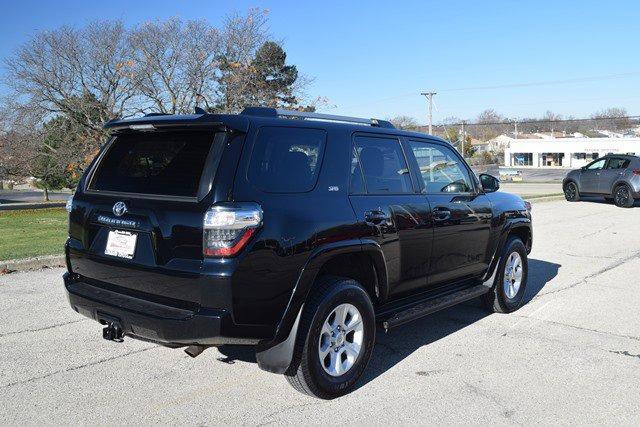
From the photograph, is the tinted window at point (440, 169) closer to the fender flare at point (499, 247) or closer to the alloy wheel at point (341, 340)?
the fender flare at point (499, 247)

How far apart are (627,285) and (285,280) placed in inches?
218

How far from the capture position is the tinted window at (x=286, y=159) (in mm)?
3527

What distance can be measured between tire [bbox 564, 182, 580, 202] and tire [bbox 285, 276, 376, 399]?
1870 cm

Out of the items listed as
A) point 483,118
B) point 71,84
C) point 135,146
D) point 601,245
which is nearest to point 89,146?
point 71,84

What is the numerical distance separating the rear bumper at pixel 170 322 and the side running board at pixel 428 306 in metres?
1.16

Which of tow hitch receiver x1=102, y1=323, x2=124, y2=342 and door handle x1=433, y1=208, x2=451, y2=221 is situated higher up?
door handle x1=433, y1=208, x2=451, y2=221

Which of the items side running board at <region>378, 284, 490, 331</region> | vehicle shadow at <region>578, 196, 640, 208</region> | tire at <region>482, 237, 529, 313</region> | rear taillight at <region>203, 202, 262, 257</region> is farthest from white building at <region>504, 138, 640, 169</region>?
rear taillight at <region>203, 202, 262, 257</region>

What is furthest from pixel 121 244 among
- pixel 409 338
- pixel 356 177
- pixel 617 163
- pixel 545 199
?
pixel 545 199

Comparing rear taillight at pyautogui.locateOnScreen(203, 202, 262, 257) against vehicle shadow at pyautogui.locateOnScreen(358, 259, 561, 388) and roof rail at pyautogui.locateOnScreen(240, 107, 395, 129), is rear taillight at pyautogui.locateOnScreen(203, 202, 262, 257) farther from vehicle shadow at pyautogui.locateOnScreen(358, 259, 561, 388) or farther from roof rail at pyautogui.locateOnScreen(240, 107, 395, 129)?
vehicle shadow at pyautogui.locateOnScreen(358, 259, 561, 388)

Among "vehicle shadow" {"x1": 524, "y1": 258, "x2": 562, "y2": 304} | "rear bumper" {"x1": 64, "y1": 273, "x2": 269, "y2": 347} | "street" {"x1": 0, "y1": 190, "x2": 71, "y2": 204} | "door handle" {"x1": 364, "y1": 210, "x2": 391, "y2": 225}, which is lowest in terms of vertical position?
"street" {"x1": 0, "y1": 190, "x2": 71, "y2": 204}

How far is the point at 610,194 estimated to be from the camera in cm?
1930

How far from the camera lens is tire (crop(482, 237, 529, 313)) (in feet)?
19.0

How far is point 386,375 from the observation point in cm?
429

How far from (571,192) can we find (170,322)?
20.1 m
